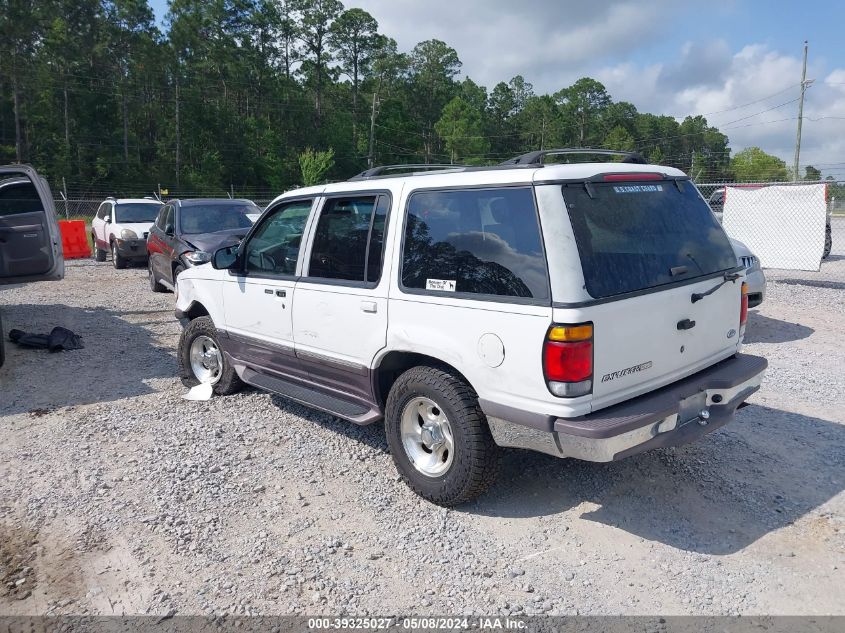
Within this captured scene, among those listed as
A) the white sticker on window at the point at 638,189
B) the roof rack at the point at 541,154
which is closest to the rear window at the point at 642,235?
the white sticker on window at the point at 638,189

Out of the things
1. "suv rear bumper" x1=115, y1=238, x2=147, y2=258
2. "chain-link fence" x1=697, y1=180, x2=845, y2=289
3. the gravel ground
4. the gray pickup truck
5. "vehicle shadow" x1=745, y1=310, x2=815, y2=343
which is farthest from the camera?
"suv rear bumper" x1=115, y1=238, x2=147, y2=258

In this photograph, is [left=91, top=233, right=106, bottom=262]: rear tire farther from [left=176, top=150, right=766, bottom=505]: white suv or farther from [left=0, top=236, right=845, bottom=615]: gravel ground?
[left=176, top=150, right=766, bottom=505]: white suv

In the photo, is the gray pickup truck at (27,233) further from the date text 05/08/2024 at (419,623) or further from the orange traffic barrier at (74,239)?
the orange traffic barrier at (74,239)

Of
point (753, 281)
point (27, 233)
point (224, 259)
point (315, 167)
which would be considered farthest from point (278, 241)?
point (315, 167)

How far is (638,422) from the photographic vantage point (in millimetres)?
3270

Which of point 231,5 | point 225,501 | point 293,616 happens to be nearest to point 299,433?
point 225,501

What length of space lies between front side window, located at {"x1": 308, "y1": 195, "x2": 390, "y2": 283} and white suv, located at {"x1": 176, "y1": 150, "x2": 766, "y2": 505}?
0.01m

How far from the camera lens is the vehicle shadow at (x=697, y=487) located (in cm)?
370

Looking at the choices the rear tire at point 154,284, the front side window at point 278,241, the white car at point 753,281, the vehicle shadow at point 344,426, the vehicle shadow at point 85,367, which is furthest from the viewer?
the rear tire at point 154,284

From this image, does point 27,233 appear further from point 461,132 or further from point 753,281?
point 461,132

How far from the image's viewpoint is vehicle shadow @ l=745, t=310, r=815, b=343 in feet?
26.3

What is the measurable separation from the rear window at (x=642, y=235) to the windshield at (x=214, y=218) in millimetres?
8620

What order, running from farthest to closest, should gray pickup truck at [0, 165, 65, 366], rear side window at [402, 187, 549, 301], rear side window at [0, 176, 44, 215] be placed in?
rear side window at [0, 176, 44, 215] → gray pickup truck at [0, 165, 65, 366] → rear side window at [402, 187, 549, 301]

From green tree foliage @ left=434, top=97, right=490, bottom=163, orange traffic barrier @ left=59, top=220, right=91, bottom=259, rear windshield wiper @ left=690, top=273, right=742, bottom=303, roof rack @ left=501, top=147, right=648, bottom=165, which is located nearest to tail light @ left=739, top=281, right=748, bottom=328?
rear windshield wiper @ left=690, top=273, right=742, bottom=303
